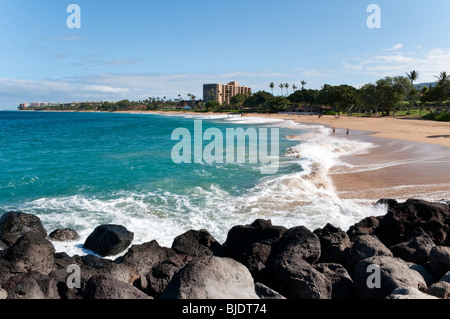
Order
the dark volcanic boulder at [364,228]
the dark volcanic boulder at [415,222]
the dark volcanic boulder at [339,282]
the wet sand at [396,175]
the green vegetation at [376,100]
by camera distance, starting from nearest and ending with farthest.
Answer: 1. the dark volcanic boulder at [339,282]
2. the dark volcanic boulder at [415,222]
3. the dark volcanic boulder at [364,228]
4. the wet sand at [396,175]
5. the green vegetation at [376,100]

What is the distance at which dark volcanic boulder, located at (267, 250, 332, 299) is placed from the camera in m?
5.58

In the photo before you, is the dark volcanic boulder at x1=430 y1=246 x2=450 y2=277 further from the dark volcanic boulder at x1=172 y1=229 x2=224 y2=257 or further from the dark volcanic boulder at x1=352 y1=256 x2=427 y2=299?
the dark volcanic boulder at x1=172 y1=229 x2=224 y2=257

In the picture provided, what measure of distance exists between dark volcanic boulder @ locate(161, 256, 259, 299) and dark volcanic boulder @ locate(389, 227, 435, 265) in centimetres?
413

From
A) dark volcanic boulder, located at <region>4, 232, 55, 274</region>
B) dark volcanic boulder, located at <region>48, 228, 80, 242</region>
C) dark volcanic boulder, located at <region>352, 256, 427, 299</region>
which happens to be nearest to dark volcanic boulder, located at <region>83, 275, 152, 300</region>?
dark volcanic boulder, located at <region>4, 232, 55, 274</region>

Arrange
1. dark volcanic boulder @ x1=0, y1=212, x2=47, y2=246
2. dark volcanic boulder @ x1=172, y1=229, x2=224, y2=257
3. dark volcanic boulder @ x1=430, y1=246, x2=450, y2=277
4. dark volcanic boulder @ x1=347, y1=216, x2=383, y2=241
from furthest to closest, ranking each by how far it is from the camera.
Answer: dark volcanic boulder @ x1=0, y1=212, x2=47, y2=246, dark volcanic boulder @ x1=347, y1=216, x2=383, y2=241, dark volcanic boulder @ x1=172, y1=229, x2=224, y2=257, dark volcanic boulder @ x1=430, y1=246, x2=450, y2=277

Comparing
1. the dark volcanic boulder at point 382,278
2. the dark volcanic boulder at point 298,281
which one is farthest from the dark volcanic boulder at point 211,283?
the dark volcanic boulder at point 382,278

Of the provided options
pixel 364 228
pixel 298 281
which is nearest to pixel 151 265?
pixel 298 281

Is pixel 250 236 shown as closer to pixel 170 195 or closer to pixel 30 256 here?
A: pixel 30 256

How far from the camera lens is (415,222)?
8.53 m

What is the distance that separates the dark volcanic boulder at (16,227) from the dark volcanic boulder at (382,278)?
8.72 metres

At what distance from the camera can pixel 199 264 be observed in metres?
5.10

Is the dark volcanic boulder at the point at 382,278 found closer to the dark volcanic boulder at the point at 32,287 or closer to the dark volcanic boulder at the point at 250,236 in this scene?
the dark volcanic boulder at the point at 250,236

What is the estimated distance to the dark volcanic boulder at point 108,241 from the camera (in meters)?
8.89
